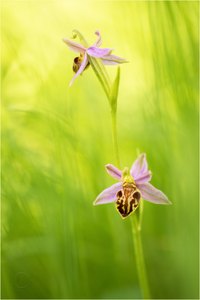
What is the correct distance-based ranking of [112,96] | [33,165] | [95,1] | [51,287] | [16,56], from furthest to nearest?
[95,1], [16,56], [33,165], [51,287], [112,96]

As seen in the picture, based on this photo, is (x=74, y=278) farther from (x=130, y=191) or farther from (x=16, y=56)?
(x=16, y=56)

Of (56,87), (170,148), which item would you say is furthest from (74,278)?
(56,87)

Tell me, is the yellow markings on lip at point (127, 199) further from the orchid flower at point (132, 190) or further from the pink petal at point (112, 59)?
the pink petal at point (112, 59)

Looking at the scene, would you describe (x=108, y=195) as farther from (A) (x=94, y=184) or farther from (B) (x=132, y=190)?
(A) (x=94, y=184)

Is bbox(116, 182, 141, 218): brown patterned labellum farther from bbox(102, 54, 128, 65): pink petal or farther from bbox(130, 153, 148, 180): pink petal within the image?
bbox(102, 54, 128, 65): pink petal

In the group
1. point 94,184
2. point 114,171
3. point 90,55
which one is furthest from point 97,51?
point 94,184

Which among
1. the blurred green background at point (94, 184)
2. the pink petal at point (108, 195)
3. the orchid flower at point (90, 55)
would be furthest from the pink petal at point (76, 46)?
the pink petal at point (108, 195)
